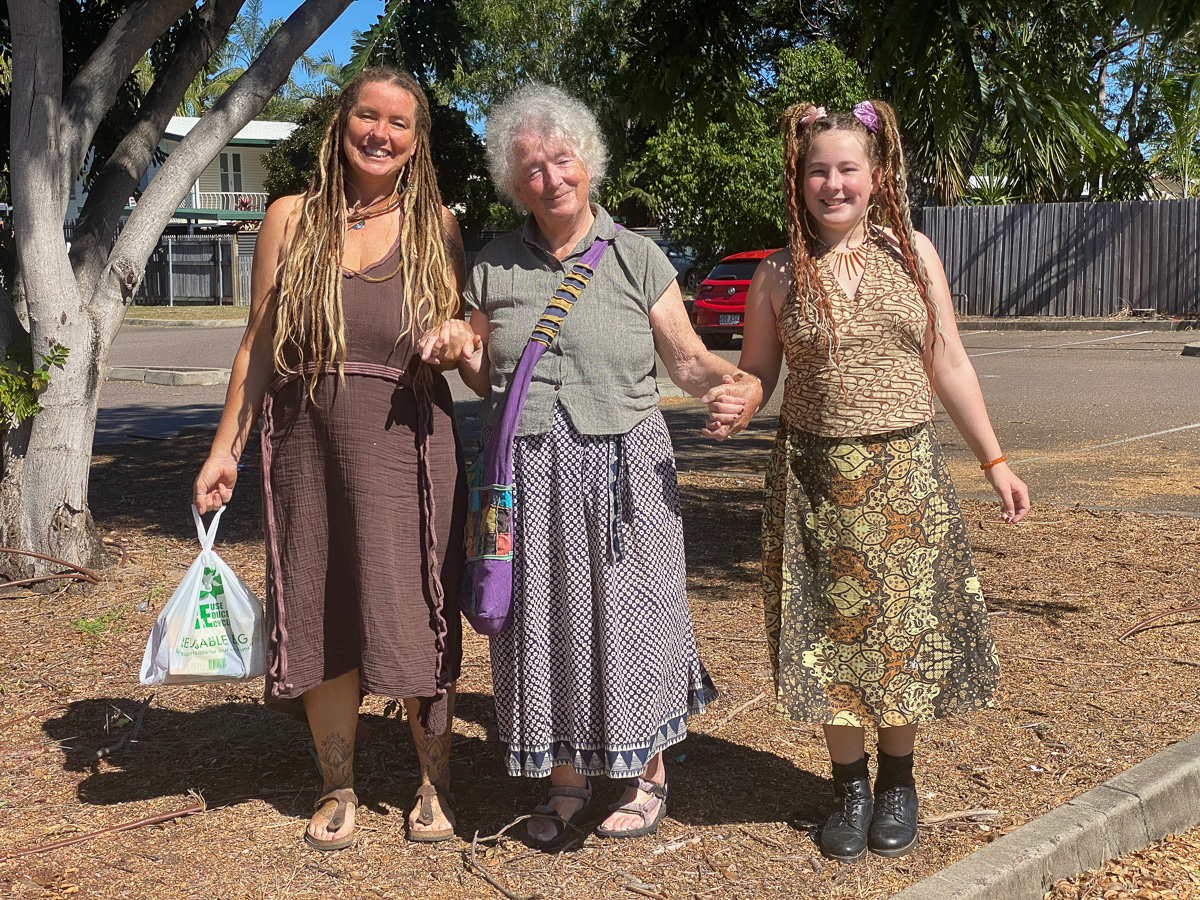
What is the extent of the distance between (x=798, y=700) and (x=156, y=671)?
167 centimetres

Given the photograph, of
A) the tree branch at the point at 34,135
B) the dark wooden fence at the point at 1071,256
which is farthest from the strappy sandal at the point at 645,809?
the dark wooden fence at the point at 1071,256

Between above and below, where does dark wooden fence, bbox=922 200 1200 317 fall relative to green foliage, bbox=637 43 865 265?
below

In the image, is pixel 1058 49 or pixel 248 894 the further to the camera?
pixel 1058 49

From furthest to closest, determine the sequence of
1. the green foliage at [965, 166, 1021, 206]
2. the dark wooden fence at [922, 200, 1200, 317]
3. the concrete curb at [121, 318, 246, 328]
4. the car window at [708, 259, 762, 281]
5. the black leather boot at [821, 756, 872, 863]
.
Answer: the green foliage at [965, 166, 1021, 206] < the concrete curb at [121, 318, 246, 328] < the dark wooden fence at [922, 200, 1200, 317] < the car window at [708, 259, 762, 281] < the black leather boot at [821, 756, 872, 863]

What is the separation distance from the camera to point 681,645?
346 cm

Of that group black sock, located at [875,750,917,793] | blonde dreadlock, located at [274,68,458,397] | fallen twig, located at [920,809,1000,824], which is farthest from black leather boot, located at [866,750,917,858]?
blonde dreadlock, located at [274,68,458,397]

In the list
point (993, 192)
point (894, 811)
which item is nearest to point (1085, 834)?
point (894, 811)

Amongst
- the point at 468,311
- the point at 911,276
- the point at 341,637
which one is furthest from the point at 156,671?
the point at 911,276

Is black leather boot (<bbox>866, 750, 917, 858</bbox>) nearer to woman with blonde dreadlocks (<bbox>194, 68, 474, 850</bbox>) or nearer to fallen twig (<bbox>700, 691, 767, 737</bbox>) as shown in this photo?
fallen twig (<bbox>700, 691, 767, 737</bbox>)

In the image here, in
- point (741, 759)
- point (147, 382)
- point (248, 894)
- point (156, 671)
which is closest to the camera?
point (248, 894)

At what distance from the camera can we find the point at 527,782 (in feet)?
12.7

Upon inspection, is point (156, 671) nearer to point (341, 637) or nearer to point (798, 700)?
point (341, 637)

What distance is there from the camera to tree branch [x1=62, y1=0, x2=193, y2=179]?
5.84m

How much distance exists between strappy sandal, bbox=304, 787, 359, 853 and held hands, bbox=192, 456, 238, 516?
0.84 m
